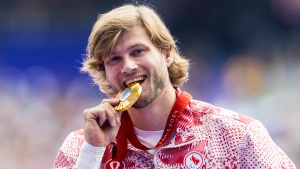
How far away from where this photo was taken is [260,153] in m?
3.06

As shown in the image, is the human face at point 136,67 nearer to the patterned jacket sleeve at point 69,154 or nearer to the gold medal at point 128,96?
the gold medal at point 128,96

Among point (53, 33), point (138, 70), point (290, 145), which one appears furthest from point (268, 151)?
point (53, 33)

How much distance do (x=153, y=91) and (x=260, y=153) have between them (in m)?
0.74

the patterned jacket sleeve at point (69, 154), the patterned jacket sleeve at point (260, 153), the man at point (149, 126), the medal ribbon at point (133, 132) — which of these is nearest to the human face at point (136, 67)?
the man at point (149, 126)

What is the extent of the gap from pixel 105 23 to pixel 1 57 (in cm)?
451

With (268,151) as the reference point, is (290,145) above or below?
above

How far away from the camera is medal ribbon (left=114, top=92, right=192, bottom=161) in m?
3.21

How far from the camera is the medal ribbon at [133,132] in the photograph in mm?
3213

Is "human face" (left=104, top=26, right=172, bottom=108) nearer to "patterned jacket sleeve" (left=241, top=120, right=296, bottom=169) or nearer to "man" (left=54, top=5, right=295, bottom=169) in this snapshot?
"man" (left=54, top=5, right=295, bottom=169)

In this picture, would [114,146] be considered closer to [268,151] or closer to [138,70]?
[138,70]

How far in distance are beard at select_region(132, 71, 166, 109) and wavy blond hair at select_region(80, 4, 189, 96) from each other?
0.99ft

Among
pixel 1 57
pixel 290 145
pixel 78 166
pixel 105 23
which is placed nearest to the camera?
pixel 78 166

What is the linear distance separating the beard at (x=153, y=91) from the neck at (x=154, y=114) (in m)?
0.06

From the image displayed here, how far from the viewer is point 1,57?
7.57 metres
